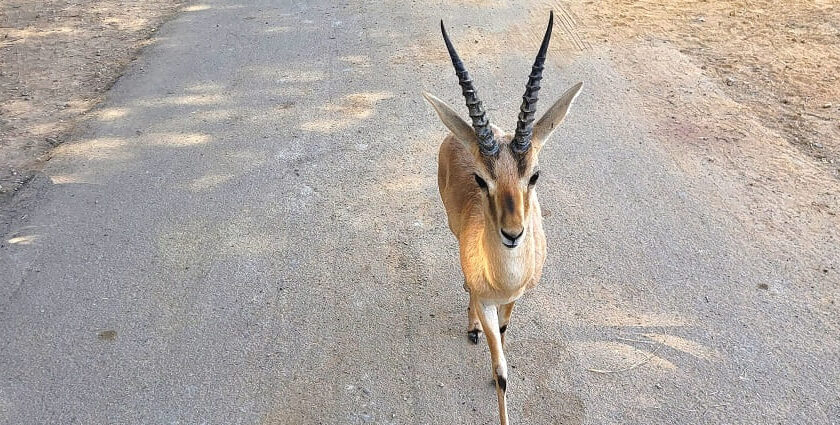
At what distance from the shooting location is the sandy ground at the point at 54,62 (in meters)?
7.14

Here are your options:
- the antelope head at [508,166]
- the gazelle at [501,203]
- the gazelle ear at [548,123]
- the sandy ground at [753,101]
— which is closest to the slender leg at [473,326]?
the gazelle at [501,203]

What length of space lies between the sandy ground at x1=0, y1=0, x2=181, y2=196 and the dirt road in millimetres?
352

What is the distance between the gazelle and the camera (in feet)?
10.6

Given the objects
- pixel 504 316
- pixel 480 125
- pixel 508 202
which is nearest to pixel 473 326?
pixel 504 316

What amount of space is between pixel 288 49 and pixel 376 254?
464 centimetres

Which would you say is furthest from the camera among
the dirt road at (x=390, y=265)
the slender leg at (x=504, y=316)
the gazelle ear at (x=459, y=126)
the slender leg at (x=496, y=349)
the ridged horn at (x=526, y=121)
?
the dirt road at (x=390, y=265)

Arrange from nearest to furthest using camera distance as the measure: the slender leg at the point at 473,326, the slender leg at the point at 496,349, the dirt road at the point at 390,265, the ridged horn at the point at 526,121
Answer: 1. the ridged horn at the point at 526,121
2. the slender leg at the point at 496,349
3. the dirt road at the point at 390,265
4. the slender leg at the point at 473,326

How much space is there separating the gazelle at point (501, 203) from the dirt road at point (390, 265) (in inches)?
32.4

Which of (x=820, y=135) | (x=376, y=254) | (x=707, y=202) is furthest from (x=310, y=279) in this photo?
(x=820, y=135)

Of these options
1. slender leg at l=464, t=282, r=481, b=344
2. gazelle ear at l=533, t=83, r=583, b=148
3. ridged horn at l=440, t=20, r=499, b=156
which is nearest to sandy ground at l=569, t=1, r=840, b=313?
slender leg at l=464, t=282, r=481, b=344

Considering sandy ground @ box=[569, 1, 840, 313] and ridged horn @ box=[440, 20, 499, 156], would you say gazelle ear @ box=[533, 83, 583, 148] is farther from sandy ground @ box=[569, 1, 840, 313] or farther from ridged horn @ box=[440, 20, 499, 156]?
sandy ground @ box=[569, 1, 840, 313]

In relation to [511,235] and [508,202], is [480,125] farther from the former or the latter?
[511,235]

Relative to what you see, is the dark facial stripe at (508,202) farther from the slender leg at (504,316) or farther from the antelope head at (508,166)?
the slender leg at (504,316)

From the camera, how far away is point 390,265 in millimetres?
5387
